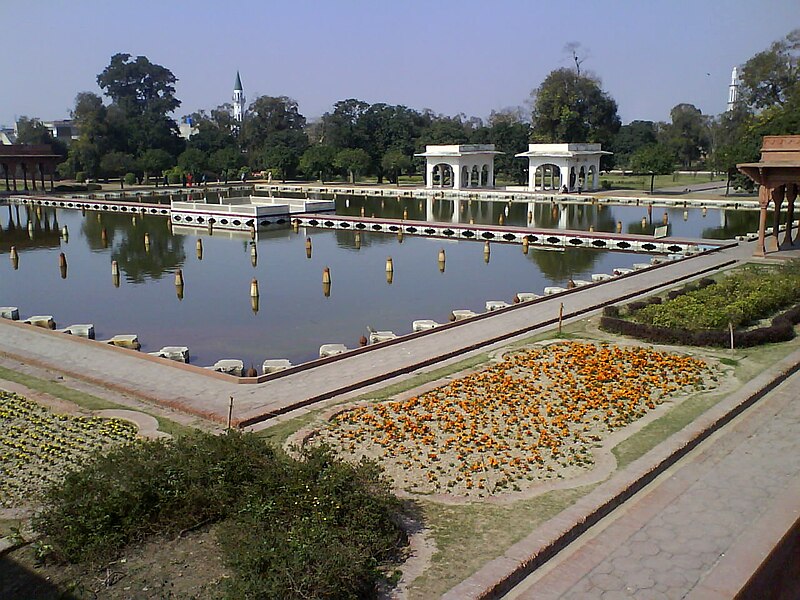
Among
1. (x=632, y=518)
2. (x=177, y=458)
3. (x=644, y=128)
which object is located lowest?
(x=632, y=518)

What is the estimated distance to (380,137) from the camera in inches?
2958

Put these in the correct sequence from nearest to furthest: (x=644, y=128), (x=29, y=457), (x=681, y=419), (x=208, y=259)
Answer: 1. (x=29, y=457)
2. (x=681, y=419)
3. (x=208, y=259)
4. (x=644, y=128)

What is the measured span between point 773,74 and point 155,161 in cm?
5128

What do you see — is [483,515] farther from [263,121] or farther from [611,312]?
[263,121]

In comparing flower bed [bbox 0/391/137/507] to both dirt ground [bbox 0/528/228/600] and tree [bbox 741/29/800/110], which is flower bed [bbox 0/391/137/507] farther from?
tree [bbox 741/29/800/110]

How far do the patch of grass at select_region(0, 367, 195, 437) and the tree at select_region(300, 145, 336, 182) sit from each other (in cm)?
6044

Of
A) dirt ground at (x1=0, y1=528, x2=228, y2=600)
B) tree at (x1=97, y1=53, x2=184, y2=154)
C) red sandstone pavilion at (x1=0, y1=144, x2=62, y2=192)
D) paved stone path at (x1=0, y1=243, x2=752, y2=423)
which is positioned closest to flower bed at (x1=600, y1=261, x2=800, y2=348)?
paved stone path at (x1=0, y1=243, x2=752, y2=423)

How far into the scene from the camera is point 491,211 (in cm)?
4944

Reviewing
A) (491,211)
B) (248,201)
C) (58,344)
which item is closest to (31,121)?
(248,201)

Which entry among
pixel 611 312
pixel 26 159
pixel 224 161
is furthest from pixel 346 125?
pixel 611 312

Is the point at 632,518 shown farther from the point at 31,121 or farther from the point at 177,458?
the point at 31,121

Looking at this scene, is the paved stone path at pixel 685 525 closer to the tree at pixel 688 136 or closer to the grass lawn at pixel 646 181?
the grass lawn at pixel 646 181

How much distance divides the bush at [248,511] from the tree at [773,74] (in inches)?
2257

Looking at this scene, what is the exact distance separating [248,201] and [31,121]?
5388 centimetres
